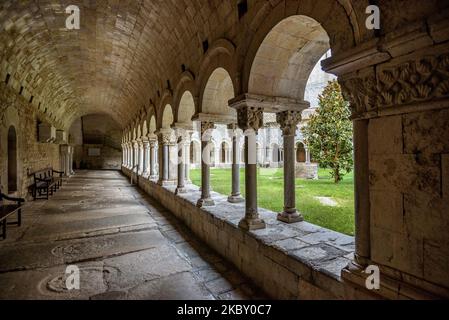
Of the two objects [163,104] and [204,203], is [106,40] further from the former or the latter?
[204,203]

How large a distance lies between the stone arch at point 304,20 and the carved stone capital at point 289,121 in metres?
0.67

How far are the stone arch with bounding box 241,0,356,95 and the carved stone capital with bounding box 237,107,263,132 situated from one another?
0.88 ft

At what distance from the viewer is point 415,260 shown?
1566 millimetres

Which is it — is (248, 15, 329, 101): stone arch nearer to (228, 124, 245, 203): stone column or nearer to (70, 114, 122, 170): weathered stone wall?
(228, 124, 245, 203): stone column

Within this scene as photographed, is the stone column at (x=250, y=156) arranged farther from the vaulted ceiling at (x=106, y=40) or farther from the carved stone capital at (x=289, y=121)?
the vaulted ceiling at (x=106, y=40)

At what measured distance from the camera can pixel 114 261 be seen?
343 cm

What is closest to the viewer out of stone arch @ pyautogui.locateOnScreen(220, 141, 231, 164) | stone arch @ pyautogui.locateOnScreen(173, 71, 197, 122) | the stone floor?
the stone floor

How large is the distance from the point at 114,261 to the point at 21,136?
6.52m

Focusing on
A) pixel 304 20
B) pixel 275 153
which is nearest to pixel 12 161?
pixel 304 20

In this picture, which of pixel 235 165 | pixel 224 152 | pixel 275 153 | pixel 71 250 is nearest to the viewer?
pixel 71 250

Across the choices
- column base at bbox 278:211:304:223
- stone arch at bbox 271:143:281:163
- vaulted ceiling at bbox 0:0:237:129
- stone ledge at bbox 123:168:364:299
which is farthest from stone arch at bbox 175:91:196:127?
stone arch at bbox 271:143:281:163

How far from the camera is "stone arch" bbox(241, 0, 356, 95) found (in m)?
1.90

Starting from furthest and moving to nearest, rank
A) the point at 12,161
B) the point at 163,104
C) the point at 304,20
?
the point at 163,104
the point at 12,161
the point at 304,20

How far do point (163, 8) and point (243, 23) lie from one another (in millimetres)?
2224
